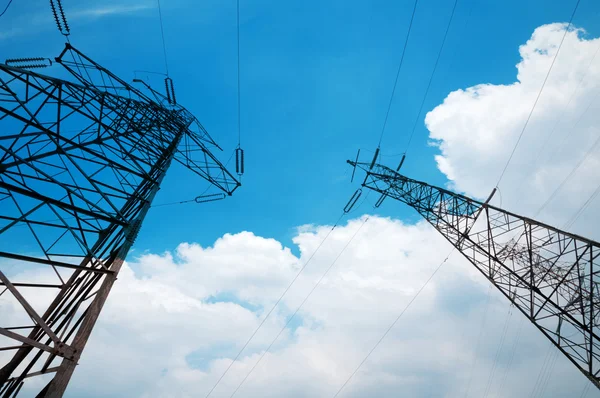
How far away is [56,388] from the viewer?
5.66m

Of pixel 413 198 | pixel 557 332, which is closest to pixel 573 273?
pixel 557 332

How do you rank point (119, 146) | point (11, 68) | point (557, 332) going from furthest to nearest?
point (557, 332)
point (119, 146)
point (11, 68)

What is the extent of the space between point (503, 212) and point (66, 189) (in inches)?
608

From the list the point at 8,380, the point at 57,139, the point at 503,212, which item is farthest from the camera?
the point at 503,212

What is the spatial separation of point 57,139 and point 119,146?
1.83 metres

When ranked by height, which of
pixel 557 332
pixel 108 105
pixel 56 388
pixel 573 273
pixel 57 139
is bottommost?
pixel 56 388

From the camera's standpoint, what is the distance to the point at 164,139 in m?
12.0

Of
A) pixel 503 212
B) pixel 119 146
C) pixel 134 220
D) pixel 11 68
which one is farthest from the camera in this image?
pixel 503 212

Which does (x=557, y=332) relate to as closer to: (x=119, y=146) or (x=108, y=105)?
(x=119, y=146)

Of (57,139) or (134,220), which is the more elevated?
(57,139)

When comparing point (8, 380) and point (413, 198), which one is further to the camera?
point (413, 198)

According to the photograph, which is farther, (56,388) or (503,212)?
(503,212)

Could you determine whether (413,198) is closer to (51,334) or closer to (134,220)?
(134,220)

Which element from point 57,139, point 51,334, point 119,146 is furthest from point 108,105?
point 51,334
